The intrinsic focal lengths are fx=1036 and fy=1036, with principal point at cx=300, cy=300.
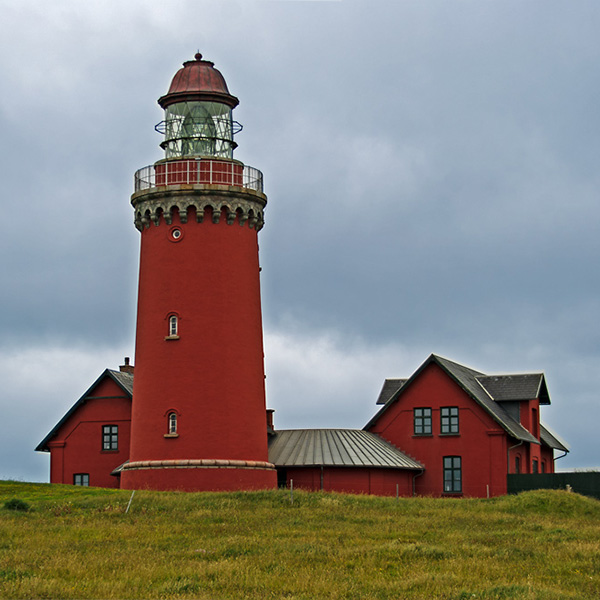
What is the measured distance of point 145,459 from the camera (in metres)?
39.1

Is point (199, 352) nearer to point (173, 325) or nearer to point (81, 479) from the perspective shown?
point (173, 325)

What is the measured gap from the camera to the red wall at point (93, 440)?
48.8m

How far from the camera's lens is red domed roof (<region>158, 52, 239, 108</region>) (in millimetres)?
40781

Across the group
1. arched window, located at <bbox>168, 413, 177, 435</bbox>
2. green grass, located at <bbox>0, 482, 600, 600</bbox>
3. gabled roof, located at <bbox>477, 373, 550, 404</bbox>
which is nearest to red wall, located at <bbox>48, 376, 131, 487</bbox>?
arched window, located at <bbox>168, 413, 177, 435</bbox>

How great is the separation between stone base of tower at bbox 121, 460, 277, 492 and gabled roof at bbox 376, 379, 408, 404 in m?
15.5

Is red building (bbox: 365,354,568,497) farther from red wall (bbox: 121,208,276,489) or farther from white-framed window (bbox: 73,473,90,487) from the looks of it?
white-framed window (bbox: 73,473,90,487)

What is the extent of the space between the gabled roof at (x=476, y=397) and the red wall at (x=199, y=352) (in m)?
10.4

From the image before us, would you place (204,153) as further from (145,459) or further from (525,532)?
(525,532)

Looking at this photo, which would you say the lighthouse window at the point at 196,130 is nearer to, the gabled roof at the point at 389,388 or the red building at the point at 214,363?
the red building at the point at 214,363

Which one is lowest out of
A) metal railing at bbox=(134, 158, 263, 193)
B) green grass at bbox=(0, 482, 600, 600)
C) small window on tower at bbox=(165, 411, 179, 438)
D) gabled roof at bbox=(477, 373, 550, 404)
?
green grass at bbox=(0, 482, 600, 600)

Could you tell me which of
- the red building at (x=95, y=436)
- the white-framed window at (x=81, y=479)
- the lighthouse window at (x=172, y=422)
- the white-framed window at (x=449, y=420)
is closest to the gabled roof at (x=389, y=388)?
the white-framed window at (x=449, y=420)

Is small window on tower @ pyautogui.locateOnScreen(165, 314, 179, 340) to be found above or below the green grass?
above

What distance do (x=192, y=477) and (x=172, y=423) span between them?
2183mm

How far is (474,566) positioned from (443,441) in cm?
2578
